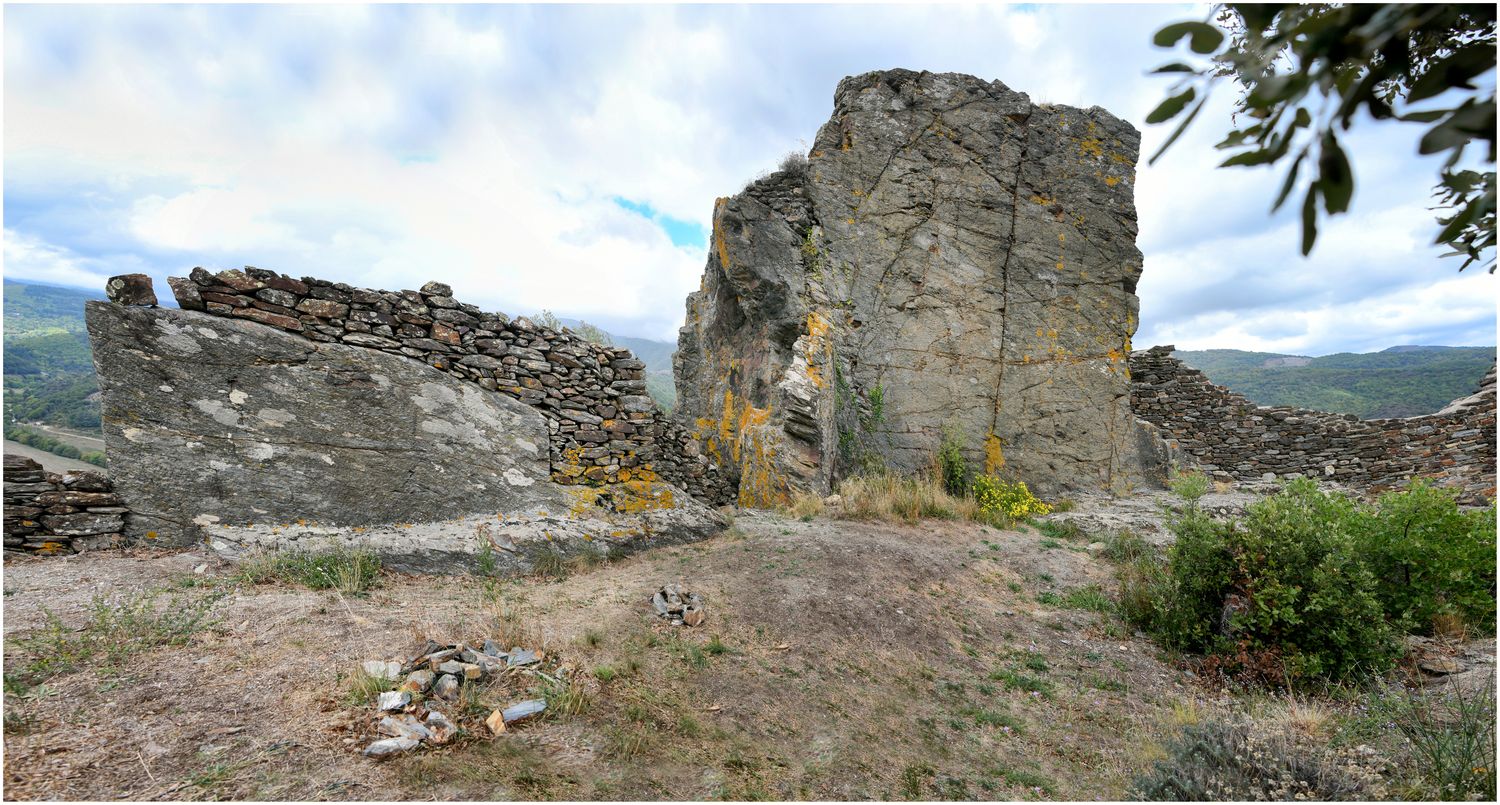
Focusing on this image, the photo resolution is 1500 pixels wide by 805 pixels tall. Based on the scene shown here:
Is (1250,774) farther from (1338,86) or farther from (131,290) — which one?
(131,290)

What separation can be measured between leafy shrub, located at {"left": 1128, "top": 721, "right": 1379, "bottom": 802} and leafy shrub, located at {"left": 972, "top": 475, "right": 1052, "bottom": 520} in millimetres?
6516

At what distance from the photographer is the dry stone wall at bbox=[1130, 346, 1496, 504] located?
1240cm

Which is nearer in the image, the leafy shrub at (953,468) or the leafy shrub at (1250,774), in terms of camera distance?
the leafy shrub at (1250,774)

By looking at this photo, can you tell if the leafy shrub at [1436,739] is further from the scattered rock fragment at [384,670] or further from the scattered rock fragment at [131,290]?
the scattered rock fragment at [131,290]

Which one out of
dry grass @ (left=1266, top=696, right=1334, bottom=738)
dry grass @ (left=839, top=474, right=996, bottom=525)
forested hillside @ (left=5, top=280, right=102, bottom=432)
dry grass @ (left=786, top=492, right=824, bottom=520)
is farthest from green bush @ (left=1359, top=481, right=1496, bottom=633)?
forested hillside @ (left=5, top=280, right=102, bottom=432)

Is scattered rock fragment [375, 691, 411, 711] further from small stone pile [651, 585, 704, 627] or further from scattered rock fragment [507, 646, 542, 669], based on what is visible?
small stone pile [651, 585, 704, 627]

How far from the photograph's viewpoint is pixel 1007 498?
1032 cm

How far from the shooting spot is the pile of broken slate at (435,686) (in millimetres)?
2928

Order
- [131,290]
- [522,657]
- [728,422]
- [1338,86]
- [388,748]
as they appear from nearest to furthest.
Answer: [1338,86]
[388,748]
[522,657]
[131,290]
[728,422]

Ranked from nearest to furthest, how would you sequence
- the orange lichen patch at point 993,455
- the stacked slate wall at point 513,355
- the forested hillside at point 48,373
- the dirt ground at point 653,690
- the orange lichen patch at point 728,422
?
the dirt ground at point 653,690, the stacked slate wall at point 513,355, the orange lichen patch at point 728,422, the orange lichen patch at point 993,455, the forested hillside at point 48,373

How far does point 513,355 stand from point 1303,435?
16386mm

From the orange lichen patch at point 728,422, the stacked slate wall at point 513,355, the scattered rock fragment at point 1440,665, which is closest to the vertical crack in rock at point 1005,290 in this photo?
the orange lichen patch at point 728,422

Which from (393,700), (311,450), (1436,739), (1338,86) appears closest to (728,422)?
(311,450)

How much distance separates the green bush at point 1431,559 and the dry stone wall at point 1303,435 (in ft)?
26.1
